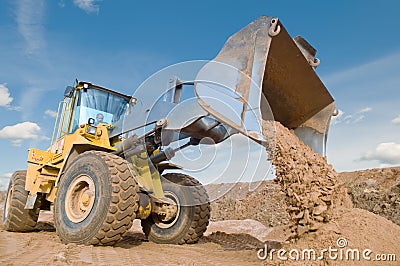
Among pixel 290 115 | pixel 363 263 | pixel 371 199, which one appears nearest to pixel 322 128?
pixel 290 115

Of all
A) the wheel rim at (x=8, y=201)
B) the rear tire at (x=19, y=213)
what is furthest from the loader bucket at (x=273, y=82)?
the wheel rim at (x=8, y=201)

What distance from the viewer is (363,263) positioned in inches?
111

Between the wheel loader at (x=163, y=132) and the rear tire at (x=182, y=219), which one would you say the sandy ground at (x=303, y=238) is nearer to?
the wheel loader at (x=163, y=132)

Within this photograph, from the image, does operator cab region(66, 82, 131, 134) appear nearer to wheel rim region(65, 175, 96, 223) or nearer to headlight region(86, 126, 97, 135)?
headlight region(86, 126, 97, 135)

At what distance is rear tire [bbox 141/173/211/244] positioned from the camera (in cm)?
533

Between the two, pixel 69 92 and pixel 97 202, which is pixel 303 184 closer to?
pixel 97 202

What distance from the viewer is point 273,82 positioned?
402cm

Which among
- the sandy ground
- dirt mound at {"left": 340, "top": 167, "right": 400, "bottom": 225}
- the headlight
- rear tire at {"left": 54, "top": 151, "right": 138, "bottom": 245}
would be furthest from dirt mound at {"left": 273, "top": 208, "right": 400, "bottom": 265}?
the headlight

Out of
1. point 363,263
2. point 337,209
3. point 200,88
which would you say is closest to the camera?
point 363,263

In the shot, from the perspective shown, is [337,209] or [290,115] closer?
[337,209]

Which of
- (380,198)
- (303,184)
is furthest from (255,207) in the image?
(303,184)

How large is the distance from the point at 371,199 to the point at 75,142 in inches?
243

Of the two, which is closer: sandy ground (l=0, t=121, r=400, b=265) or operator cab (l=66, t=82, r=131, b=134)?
sandy ground (l=0, t=121, r=400, b=265)

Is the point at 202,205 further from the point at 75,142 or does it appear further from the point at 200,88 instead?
the point at 200,88
